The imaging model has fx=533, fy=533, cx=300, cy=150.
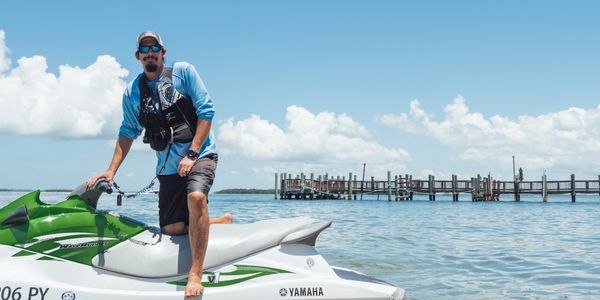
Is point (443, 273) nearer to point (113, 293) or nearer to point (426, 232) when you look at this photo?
point (113, 293)

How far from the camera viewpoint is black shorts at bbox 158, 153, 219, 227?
155 inches

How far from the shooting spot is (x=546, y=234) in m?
16.7

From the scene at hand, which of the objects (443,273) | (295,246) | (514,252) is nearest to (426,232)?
(514,252)

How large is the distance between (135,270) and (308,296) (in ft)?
4.25

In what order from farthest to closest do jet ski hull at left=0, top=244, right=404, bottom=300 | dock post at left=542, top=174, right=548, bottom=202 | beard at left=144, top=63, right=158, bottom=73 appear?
dock post at left=542, top=174, right=548, bottom=202, beard at left=144, top=63, right=158, bottom=73, jet ski hull at left=0, top=244, right=404, bottom=300

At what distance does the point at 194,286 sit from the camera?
3775 mm

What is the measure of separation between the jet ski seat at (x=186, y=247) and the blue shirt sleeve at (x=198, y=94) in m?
0.92

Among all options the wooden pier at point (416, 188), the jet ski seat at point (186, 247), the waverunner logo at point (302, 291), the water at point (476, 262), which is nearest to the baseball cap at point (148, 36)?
the jet ski seat at point (186, 247)

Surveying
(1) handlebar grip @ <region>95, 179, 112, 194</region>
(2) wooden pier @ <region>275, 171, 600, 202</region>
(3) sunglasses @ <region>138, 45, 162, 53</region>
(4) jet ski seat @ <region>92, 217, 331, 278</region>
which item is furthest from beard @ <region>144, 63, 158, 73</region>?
(2) wooden pier @ <region>275, 171, 600, 202</region>

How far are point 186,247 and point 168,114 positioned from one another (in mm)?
1013

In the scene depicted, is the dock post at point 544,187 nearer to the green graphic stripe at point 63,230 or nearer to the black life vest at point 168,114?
the black life vest at point 168,114

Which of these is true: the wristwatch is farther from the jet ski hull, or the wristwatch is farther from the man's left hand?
the jet ski hull

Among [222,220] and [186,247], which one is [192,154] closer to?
[186,247]

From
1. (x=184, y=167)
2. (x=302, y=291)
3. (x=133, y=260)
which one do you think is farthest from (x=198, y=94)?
(x=302, y=291)
